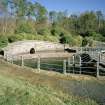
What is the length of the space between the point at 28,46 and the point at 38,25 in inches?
890

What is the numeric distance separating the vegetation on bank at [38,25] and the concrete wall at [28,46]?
1.56 meters

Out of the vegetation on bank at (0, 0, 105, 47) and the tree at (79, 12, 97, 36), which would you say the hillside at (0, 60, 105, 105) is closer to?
the vegetation on bank at (0, 0, 105, 47)

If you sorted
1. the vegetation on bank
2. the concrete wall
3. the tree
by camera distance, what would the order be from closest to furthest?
the concrete wall → the vegetation on bank → the tree

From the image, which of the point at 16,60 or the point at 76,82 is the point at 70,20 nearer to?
the point at 16,60

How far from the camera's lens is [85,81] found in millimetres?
23922

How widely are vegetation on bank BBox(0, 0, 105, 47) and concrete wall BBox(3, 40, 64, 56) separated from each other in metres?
1.56

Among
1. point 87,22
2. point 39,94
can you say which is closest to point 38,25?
point 87,22

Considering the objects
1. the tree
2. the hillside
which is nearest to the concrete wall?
the hillside

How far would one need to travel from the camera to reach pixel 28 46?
2094 inches

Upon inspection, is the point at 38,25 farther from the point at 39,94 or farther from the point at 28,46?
the point at 39,94

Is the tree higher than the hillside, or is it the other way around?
the tree

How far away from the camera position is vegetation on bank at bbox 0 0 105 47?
59406 mm

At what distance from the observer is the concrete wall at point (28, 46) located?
1893 inches

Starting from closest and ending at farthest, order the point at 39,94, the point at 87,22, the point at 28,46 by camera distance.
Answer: the point at 39,94, the point at 28,46, the point at 87,22
